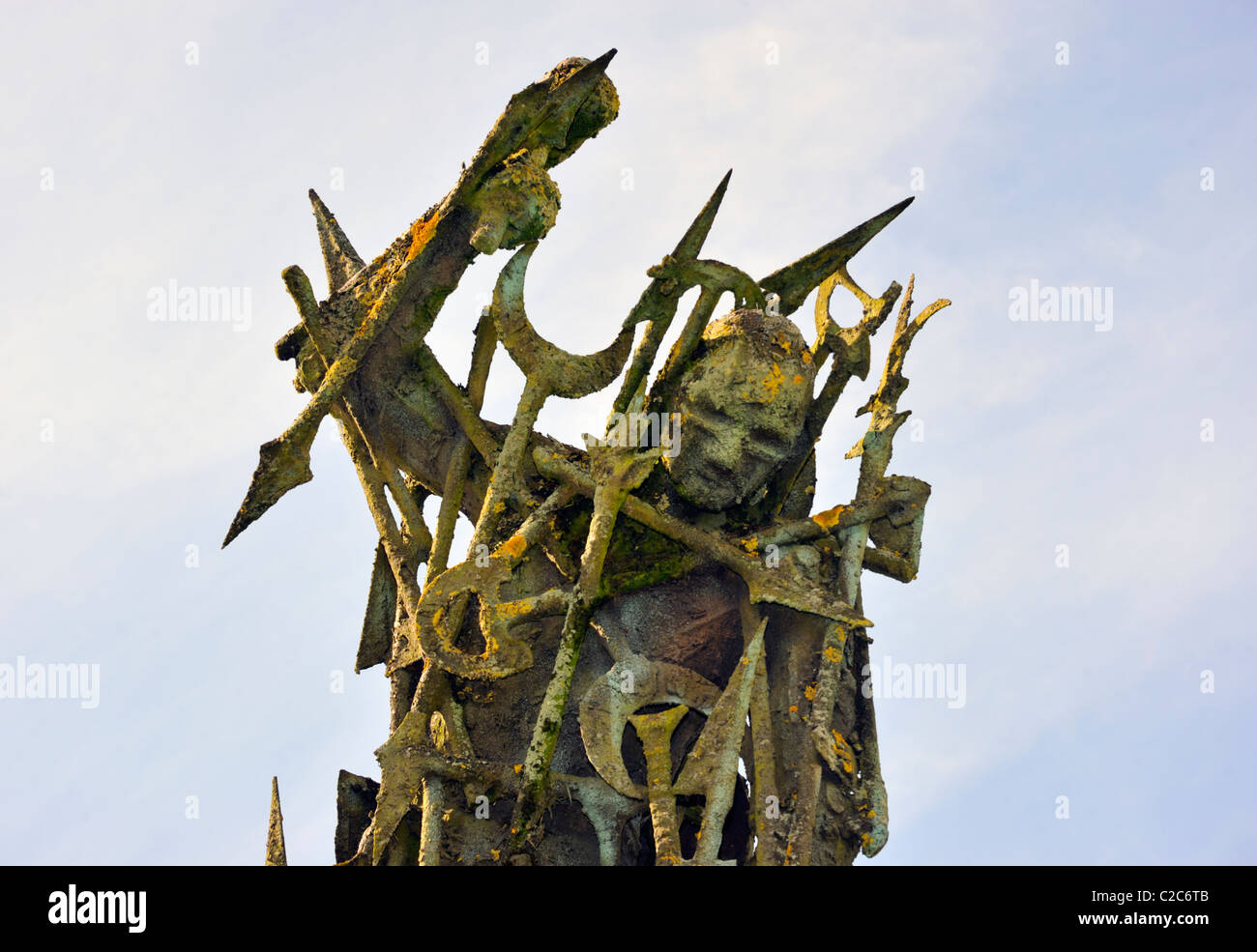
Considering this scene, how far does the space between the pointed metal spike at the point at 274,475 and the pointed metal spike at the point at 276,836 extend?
1495mm

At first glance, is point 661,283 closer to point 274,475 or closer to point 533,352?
point 533,352

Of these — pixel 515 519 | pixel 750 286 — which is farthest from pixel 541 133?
pixel 515 519

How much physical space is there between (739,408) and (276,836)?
3.53 meters

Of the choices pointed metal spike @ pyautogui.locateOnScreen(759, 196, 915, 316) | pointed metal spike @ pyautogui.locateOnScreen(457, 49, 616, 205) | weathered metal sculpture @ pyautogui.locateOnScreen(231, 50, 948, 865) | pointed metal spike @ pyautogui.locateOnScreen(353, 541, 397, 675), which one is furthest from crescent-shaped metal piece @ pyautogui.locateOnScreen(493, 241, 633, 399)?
pointed metal spike @ pyautogui.locateOnScreen(353, 541, 397, 675)

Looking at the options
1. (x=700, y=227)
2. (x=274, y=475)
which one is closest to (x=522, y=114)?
(x=700, y=227)

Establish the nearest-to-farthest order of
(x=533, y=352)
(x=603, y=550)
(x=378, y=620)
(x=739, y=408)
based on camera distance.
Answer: (x=603, y=550) → (x=739, y=408) → (x=533, y=352) → (x=378, y=620)

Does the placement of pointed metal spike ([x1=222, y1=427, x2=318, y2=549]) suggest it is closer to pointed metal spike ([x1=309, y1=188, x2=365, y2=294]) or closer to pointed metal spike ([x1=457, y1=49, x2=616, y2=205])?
Result: pointed metal spike ([x1=309, y1=188, x2=365, y2=294])

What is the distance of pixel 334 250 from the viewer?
34.1ft

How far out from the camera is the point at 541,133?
971cm

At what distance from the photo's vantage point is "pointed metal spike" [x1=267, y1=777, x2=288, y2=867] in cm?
937

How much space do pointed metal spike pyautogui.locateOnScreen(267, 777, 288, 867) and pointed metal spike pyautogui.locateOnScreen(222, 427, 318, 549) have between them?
1495mm

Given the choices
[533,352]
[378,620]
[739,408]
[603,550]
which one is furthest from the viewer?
[378,620]

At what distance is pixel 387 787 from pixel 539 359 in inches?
99.7

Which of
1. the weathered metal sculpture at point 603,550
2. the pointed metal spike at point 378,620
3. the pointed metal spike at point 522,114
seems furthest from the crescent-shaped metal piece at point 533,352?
the pointed metal spike at point 378,620
